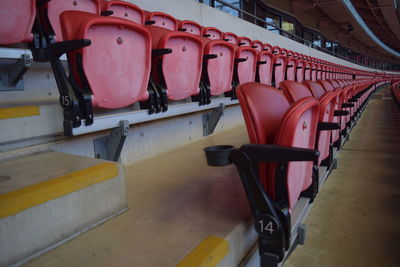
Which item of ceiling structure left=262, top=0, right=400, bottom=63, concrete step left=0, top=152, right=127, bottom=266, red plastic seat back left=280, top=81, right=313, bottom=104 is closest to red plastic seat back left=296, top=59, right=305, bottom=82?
red plastic seat back left=280, top=81, right=313, bottom=104

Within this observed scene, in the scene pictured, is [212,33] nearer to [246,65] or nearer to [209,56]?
[246,65]

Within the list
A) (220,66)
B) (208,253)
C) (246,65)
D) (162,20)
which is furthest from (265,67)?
(208,253)

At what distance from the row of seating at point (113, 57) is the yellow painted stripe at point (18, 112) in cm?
5

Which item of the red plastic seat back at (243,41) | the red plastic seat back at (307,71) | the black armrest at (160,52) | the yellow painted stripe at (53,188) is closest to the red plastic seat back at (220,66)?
the black armrest at (160,52)

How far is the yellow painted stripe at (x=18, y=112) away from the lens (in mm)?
479

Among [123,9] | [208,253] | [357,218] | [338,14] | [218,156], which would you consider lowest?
[357,218]

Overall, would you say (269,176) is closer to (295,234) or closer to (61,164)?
(295,234)

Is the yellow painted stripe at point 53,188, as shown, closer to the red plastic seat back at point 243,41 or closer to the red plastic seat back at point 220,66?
the red plastic seat back at point 220,66

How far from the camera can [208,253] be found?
13.4 inches

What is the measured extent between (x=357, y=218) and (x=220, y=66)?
1.87 feet

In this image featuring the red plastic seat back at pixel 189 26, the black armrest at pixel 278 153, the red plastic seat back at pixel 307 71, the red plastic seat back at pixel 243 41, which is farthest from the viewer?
the red plastic seat back at pixel 307 71

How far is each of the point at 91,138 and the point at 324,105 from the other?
454 millimetres

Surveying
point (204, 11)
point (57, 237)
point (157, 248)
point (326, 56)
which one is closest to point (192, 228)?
point (157, 248)

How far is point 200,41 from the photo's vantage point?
821 millimetres
